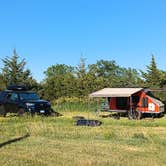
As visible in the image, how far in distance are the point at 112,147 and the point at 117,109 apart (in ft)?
66.5

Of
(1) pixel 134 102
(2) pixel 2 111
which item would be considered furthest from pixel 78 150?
(1) pixel 134 102

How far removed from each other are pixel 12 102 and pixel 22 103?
3.08ft

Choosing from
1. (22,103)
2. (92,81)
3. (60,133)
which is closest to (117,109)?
(22,103)

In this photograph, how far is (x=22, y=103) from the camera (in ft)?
91.3

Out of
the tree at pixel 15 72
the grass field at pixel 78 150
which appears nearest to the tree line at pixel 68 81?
the tree at pixel 15 72

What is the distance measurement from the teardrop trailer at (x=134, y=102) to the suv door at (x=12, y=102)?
5.40 metres

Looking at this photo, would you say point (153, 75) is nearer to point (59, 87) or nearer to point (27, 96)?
point (59, 87)

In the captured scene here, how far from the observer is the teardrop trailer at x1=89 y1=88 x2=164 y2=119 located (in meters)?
29.8

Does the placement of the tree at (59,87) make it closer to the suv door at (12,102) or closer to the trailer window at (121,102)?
the trailer window at (121,102)

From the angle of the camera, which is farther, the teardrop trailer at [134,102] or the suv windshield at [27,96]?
the teardrop trailer at [134,102]

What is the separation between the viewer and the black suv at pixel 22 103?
27.6 metres

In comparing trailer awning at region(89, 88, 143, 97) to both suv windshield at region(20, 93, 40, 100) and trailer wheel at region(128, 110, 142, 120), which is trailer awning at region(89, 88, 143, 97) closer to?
trailer wheel at region(128, 110, 142, 120)

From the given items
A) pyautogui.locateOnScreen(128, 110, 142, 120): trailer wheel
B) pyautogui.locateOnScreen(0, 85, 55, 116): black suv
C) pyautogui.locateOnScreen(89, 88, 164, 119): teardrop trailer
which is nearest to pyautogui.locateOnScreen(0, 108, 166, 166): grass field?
pyautogui.locateOnScreen(0, 85, 55, 116): black suv

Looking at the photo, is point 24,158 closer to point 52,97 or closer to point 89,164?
point 89,164
